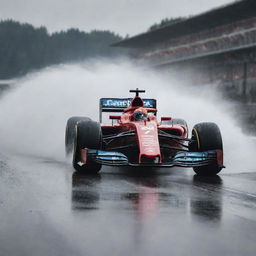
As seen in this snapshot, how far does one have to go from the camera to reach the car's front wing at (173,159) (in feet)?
38.5

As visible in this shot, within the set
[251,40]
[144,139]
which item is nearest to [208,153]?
[144,139]

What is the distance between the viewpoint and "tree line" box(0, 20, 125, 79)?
112 m

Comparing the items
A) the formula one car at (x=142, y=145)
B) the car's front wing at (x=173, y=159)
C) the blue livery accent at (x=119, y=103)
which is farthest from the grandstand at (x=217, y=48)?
the car's front wing at (x=173, y=159)

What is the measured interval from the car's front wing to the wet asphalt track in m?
0.28

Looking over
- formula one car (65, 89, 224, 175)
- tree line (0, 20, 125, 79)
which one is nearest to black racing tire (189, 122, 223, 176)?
formula one car (65, 89, 224, 175)

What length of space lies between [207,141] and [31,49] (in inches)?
4108

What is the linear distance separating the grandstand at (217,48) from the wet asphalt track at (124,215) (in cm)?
2921

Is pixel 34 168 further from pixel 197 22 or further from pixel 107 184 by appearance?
pixel 197 22

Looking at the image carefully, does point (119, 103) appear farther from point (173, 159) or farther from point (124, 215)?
point (124, 215)

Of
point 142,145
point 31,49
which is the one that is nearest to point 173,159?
point 142,145

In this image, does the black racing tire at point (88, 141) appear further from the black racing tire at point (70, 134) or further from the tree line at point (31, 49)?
the tree line at point (31, 49)

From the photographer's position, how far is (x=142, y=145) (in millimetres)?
11977

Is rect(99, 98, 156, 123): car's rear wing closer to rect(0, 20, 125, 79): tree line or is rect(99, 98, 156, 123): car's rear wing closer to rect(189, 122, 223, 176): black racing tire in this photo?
rect(189, 122, 223, 176): black racing tire

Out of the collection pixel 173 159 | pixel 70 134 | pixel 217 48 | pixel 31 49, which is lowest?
pixel 173 159
